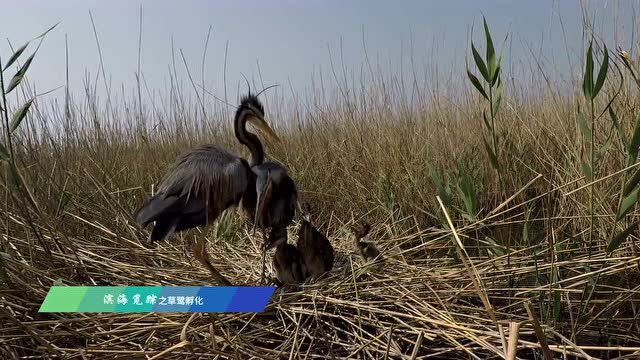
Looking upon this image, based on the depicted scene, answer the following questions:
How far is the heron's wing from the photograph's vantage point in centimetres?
182

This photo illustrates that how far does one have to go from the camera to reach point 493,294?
1.62 meters

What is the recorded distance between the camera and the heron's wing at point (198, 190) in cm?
182

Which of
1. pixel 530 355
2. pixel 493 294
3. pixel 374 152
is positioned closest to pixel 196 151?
pixel 493 294

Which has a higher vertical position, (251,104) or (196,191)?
(251,104)

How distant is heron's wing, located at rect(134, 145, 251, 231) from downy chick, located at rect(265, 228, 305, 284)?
23cm

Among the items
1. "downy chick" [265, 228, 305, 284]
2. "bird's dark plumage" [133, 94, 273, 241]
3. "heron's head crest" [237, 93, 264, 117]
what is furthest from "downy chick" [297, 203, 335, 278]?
"heron's head crest" [237, 93, 264, 117]

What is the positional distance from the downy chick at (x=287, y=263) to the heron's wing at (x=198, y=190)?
0.77 ft

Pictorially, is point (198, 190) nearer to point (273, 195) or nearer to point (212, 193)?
point (212, 193)

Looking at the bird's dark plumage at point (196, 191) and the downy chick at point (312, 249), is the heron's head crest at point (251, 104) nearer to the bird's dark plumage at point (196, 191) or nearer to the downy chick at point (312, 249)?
the bird's dark plumage at point (196, 191)

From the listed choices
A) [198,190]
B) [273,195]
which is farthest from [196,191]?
[273,195]

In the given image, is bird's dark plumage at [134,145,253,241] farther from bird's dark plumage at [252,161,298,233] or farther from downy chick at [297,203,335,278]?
downy chick at [297,203,335,278]

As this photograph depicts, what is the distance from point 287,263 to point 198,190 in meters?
0.40

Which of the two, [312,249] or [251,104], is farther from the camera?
[251,104]

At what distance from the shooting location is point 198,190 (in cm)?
184
